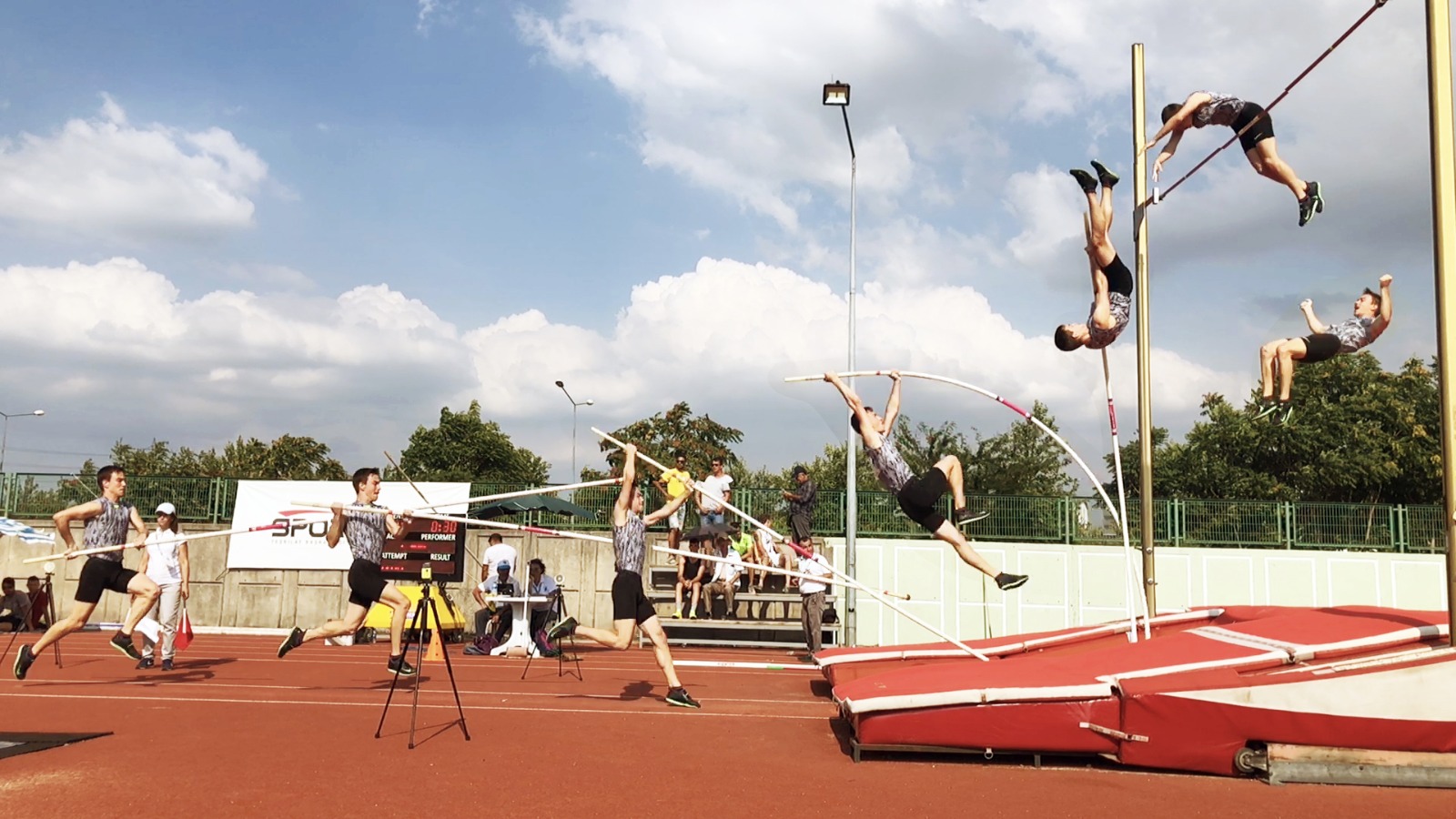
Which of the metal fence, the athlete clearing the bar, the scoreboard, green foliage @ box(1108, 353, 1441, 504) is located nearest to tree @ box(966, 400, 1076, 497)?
green foliage @ box(1108, 353, 1441, 504)

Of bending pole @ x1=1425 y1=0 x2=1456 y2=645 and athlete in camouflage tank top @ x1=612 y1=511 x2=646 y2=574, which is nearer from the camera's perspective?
bending pole @ x1=1425 y1=0 x2=1456 y2=645

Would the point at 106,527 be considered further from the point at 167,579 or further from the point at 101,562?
the point at 167,579

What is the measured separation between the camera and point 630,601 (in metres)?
8.71

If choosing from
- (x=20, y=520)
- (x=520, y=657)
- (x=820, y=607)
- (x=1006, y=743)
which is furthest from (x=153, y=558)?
(x=20, y=520)

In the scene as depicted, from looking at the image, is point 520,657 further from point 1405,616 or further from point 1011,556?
point 1405,616

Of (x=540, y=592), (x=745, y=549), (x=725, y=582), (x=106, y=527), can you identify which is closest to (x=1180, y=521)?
(x=745, y=549)

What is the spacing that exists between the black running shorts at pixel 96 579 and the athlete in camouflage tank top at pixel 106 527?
0.07 meters

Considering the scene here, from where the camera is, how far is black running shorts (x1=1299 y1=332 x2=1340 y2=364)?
25.0ft

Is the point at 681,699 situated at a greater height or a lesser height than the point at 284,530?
lesser

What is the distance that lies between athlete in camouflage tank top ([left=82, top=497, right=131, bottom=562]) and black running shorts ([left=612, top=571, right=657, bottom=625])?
15.4 ft

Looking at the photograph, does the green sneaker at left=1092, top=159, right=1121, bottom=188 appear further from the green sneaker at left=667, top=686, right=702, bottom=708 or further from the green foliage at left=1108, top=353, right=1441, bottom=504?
the green foliage at left=1108, top=353, right=1441, bottom=504

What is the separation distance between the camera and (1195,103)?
828cm

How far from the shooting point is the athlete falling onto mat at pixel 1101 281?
7758 mm

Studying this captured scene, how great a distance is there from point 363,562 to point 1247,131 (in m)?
8.02
